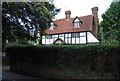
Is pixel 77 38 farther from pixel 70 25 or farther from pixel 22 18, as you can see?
pixel 22 18

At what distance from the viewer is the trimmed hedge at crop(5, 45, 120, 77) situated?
6.21m

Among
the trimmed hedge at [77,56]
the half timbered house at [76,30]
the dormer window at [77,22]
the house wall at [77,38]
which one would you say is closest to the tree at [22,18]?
the trimmed hedge at [77,56]

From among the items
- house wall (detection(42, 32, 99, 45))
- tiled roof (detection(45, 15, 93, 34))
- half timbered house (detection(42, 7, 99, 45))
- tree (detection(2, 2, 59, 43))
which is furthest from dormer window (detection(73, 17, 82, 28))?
tree (detection(2, 2, 59, 43))

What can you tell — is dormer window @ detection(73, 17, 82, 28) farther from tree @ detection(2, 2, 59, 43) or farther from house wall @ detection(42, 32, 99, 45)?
tree @ detection(2, 2, 59, 43)

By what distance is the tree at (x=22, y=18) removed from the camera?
8.59m

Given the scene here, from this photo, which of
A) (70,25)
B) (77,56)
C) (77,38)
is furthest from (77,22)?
(77,56)

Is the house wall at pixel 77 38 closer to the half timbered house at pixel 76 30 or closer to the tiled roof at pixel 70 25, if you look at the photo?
the half timbered house at pixel 76 30

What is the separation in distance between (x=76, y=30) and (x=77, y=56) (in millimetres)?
15912

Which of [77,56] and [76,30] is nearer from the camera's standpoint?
[77,56]

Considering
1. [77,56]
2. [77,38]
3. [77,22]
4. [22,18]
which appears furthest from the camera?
[77,22]

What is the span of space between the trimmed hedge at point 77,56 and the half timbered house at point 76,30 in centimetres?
1223

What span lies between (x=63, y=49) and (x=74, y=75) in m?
1.76

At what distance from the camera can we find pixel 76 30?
22938mm

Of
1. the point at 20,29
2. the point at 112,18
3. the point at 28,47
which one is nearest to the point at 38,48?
the point at 28,47
